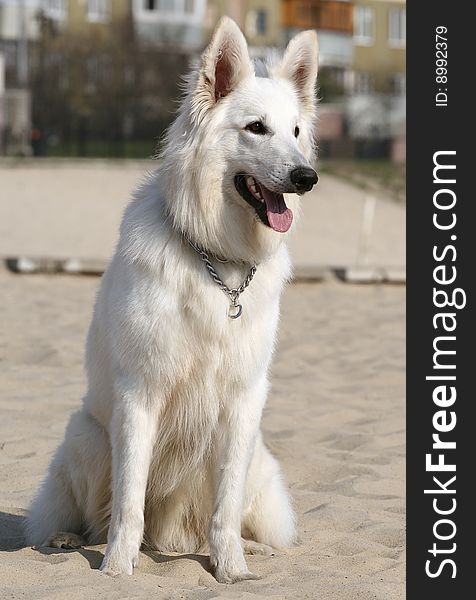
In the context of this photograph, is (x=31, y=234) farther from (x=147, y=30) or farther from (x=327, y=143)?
(x=147, y=30)

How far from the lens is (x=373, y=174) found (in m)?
30.0

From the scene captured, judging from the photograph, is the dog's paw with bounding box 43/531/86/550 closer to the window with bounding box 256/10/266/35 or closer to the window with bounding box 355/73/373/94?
the window with bounding box 355/73/373/94

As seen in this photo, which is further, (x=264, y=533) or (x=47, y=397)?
(x=47, y=397)

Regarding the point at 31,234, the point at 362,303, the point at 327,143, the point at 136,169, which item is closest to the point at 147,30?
the point at 327,143

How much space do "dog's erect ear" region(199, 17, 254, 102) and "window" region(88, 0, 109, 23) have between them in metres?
48.5

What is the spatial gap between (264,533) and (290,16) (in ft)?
177

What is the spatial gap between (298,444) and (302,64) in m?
2.57

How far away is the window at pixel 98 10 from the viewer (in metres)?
51.6

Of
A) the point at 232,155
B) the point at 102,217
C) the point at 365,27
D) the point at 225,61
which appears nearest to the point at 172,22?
the point at 365,27

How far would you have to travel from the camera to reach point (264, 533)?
4848 mm

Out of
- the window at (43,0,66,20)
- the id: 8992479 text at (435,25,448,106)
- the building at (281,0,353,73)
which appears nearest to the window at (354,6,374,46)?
the building at (281,0,353,73)

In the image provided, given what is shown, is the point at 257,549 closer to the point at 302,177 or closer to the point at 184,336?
the point at 184,336

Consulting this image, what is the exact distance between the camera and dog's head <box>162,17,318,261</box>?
4328mm

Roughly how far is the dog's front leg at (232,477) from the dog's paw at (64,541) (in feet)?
2.02
